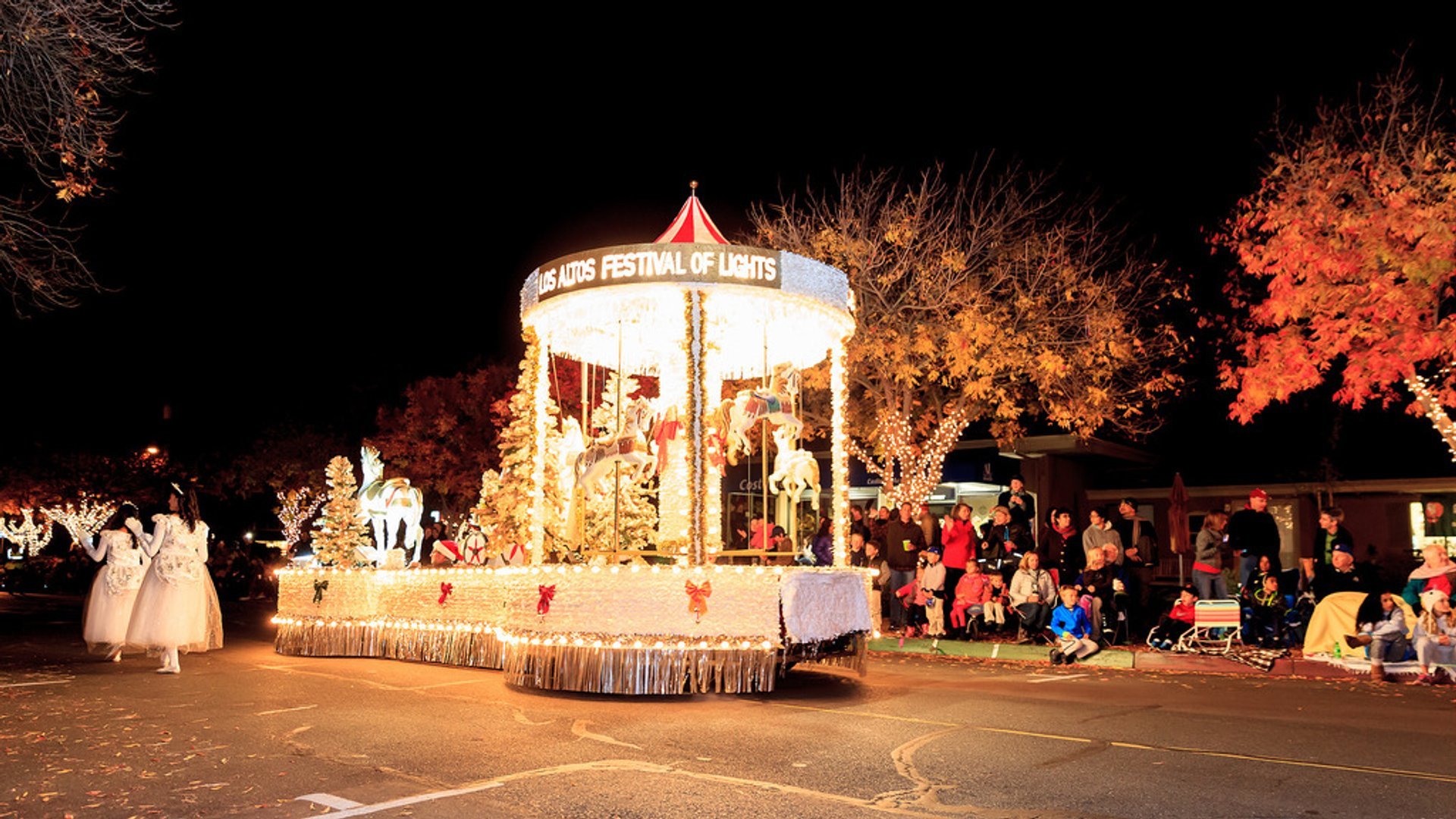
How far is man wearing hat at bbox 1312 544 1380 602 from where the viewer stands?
503 inches

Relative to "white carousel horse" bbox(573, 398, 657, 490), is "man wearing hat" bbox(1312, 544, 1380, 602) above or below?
below

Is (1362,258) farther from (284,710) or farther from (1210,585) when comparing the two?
(284,710)

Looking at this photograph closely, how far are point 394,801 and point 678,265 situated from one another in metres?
6.45

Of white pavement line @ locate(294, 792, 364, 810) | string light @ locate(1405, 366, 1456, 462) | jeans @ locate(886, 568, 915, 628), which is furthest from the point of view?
jeans @ locate(886, 568, 915, 628)

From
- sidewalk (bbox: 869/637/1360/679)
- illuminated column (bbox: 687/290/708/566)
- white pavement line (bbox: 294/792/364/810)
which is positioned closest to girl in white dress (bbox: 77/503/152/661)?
illuminated column (bbox: 687/290/708/566)

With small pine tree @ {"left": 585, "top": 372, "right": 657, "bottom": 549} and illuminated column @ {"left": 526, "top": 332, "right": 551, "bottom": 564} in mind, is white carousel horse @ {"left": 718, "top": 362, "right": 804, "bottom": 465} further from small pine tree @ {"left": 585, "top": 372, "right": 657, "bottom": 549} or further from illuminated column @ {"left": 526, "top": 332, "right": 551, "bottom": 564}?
illuminated column @ {"left": 526, "top": 332, "right": 551, "bottom": 564}

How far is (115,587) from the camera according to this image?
13.3 metres

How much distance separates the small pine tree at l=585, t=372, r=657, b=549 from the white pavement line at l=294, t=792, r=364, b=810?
837 cm

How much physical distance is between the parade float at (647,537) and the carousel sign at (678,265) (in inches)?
0.7

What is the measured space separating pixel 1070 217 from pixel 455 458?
62.1 ft

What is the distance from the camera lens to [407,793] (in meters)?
5.98

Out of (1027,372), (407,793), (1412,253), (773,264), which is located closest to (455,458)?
(1027,372)

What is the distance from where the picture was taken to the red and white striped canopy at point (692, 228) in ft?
42.4

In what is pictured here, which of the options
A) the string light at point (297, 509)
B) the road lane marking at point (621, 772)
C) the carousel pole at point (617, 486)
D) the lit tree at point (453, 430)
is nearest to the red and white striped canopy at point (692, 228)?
the carousel pole at point (617, 486)
